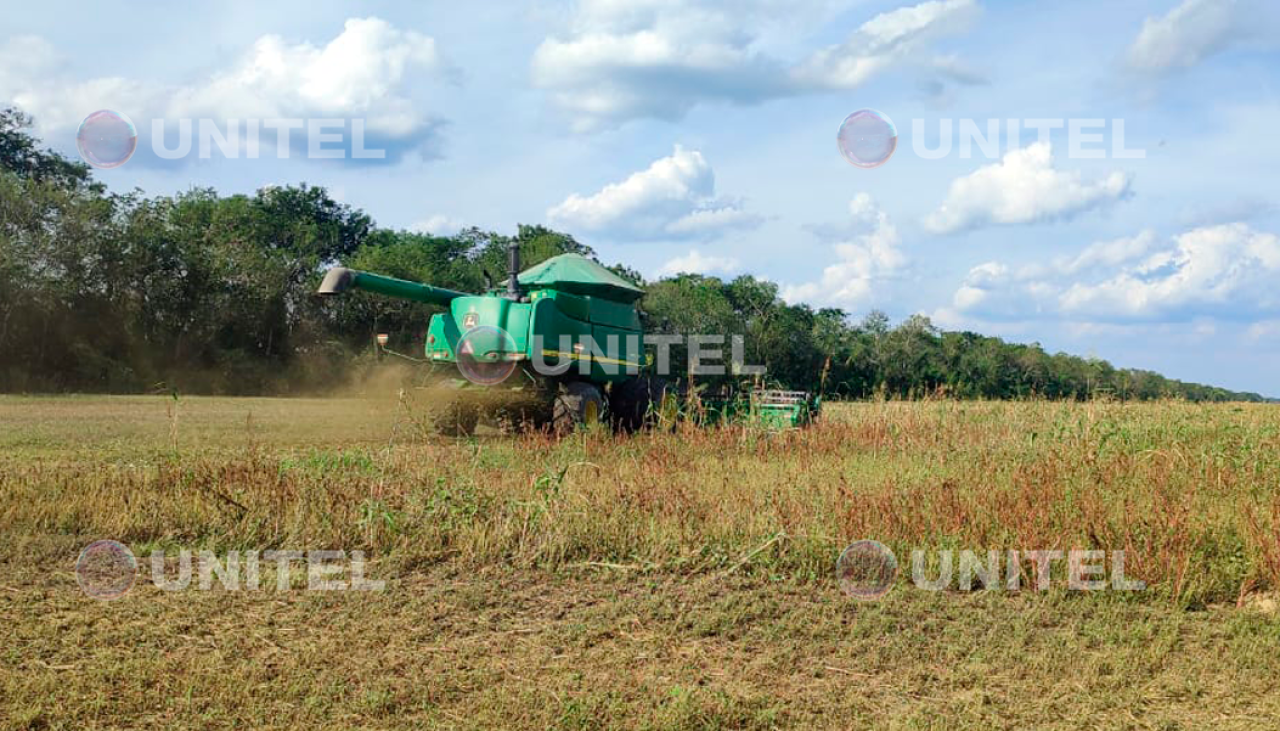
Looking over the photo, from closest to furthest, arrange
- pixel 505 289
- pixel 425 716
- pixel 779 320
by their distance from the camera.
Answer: pixel 425 716 < pixel 505 289 < pixel 779 320

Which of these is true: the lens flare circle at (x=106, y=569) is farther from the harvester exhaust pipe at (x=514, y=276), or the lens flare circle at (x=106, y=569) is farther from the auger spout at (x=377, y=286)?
the harvester exhaust pipe at (x=514, y=276)

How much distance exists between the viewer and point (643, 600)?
17.7 ft

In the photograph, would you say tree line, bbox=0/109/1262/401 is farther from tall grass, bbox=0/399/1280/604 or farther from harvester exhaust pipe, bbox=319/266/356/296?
tall grass, bbox=0/399/1280/604

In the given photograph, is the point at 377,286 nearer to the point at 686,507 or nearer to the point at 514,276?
the point at 514,276

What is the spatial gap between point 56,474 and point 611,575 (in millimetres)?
4637

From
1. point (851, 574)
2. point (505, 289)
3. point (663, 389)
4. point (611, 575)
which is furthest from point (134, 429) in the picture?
point (851, 574)

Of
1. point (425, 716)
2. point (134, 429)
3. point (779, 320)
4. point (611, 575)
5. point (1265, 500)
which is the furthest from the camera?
point (779, 320)

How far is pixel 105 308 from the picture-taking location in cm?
2806

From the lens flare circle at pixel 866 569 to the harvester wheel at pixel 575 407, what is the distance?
684cm

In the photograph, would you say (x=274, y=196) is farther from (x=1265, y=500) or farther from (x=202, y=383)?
(x=1265, y=500)

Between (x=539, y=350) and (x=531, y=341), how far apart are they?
6.1 inches

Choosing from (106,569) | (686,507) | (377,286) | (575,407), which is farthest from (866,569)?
(377,286)

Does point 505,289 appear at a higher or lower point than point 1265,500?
higher
